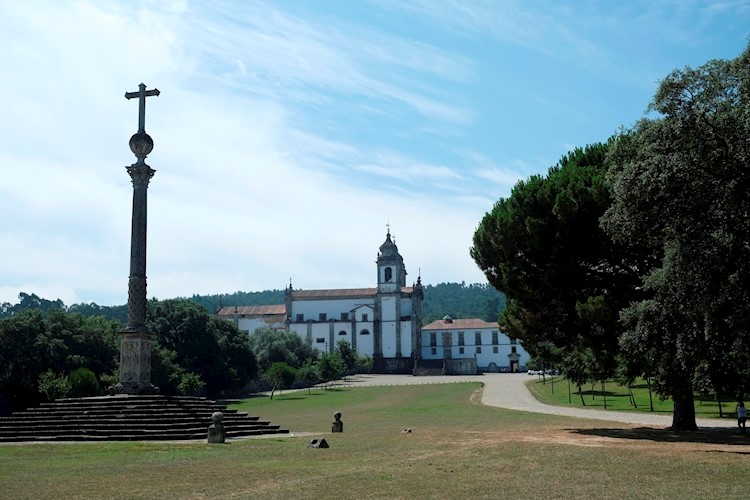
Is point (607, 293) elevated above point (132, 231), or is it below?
below

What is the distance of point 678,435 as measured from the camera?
27.4m

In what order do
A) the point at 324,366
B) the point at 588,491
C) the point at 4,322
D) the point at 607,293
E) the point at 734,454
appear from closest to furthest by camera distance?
1. the point at 588,491
2. the point at 734,454
3. the point at 607,293
4. the point at 4,322
5. the point at 324,366

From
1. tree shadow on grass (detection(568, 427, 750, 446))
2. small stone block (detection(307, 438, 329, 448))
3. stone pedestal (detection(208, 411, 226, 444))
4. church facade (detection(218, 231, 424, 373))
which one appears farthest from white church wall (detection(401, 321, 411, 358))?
small stone block (detection(307, 438, 329, 448))

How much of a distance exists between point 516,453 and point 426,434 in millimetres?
8248

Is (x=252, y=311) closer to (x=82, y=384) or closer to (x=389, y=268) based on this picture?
(x=389, y=268)

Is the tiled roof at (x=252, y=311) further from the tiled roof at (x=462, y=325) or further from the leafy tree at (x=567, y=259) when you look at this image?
the leafy tree at (x=567, y=259)

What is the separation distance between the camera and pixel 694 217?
21.4m

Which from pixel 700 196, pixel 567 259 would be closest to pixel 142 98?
pixel 567 259


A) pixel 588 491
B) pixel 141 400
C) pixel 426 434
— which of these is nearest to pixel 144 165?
pixel 141 400

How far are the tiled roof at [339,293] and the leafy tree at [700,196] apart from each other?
105 metres

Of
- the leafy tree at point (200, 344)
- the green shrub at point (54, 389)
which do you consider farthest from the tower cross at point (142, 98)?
the leafy tree at point (200, 344)

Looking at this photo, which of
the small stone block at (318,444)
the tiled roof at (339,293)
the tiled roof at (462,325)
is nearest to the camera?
the small stone block at (318,444)

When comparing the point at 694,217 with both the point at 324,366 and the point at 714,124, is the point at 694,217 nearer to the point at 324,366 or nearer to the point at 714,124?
the point at 714,124

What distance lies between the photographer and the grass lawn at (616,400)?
150 feet
